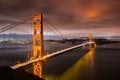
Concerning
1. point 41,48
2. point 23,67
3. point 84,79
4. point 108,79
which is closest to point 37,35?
point 41,48

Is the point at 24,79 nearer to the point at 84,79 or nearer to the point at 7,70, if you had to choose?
the point at 7,70

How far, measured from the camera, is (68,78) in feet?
84.6

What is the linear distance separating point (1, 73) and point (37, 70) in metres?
7.94

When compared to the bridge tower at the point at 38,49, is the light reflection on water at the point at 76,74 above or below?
→ below

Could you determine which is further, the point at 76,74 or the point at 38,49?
the point at 76,74

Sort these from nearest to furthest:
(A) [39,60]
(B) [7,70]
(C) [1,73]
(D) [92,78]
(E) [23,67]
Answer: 1. (C) [1,73]
2. (B) [7,70]
3. (E) [23,67]
4. (A) [39,60]
5. (D) [92,78]

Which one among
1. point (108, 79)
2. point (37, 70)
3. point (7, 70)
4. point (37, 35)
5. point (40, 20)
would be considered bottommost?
point (108, 79)

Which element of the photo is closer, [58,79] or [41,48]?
[41,48]

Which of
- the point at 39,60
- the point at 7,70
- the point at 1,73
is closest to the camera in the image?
the point at 1,73

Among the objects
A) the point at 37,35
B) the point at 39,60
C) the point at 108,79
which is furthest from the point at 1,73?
the point at 108,79

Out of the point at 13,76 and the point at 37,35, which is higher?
the point at 37,35

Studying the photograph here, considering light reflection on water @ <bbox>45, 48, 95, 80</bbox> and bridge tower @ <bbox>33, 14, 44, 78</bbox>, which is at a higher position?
bridge tower @ <bbox>33, 14, 44, 78</bbox>

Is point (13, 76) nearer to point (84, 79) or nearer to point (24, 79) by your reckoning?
point (24, 79)

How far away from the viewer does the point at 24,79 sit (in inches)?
493
